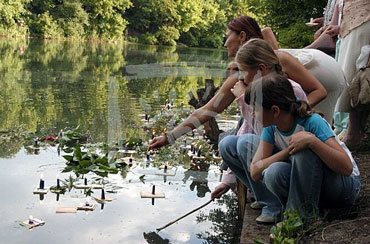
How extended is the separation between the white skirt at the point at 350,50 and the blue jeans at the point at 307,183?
152cm

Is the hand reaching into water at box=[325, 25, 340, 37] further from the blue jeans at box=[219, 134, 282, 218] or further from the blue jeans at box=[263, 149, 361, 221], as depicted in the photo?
the blue jeans at box=[263, 149, 361, 221]

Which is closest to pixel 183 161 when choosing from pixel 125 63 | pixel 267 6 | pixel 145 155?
pixel 145 155

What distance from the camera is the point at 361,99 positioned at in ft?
11.4

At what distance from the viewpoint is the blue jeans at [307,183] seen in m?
2.26

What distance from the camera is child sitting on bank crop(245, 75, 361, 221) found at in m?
2.23

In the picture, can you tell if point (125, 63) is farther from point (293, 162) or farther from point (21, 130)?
point (293, 162)

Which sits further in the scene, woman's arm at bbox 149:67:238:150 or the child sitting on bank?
woman's arm at bbox 149:67:238:150

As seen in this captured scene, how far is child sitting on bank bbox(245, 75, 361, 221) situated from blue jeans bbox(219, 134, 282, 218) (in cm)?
21

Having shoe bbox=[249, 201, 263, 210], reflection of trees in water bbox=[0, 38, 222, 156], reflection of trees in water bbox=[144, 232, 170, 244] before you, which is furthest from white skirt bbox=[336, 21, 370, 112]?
reflection of trees in water bbox=[0, 38, 222, 156]

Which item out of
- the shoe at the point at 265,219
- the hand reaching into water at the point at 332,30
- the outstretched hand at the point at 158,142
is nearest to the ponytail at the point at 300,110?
the shoe at the point at 265,219

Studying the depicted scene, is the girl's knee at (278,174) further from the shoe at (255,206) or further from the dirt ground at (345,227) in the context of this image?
the shoe at (255,206)

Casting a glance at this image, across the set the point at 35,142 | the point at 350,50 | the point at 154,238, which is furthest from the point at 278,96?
the point at 35,142

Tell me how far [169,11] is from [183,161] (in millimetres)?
36594

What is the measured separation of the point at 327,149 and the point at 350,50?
182 centimetres
